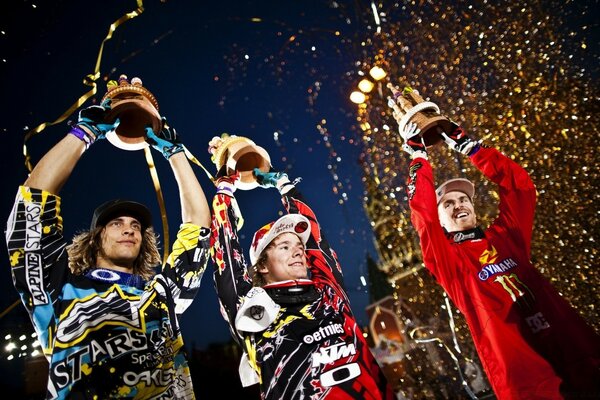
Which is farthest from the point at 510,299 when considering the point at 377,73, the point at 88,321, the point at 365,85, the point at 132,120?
the point at 365,85

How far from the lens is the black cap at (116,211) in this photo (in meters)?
2.70

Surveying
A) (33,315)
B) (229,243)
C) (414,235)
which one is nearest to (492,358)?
(229,243)

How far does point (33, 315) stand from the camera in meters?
2.07

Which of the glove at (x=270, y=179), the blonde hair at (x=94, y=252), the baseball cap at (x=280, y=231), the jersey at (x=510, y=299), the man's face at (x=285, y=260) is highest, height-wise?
the glove at (x=270, y=179)

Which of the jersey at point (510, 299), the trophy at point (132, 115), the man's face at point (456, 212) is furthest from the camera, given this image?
the man's face at point (456, 212)

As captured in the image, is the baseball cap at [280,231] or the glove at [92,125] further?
the baseball cap at [280,231]

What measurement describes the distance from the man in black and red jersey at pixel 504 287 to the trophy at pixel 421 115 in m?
0.08

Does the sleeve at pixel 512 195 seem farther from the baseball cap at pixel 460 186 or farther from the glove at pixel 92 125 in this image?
the glove at pixel 92 125

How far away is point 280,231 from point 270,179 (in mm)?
784

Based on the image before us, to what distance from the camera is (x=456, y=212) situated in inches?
131

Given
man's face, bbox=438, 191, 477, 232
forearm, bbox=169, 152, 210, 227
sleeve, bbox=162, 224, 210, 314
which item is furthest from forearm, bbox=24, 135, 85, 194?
man's face, bbox=438, 191, 477, 232

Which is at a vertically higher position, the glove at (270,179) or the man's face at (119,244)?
the glove at (270,179)

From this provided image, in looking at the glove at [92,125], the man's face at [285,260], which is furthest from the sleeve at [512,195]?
the glove at [92,125]

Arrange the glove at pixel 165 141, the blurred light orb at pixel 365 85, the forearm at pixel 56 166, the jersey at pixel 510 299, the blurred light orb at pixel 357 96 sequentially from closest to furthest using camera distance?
the forearm at pixel 56 166, the jersey at pixel 510 299, the glove at pixel 165 141, the blurred light orb at pixel 365 85, the blurred light orb at pixel 357 96
